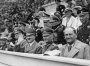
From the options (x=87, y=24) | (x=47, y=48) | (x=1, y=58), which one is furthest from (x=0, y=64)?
(x=87, y=24)

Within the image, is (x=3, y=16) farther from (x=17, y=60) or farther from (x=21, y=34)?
(x=17, y=60)

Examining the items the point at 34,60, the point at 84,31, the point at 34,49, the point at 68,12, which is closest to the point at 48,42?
the point at 34,49

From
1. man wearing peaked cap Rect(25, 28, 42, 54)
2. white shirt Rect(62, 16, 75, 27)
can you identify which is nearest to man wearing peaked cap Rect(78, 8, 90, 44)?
white shirt Rect(62, 16, 75, 27)

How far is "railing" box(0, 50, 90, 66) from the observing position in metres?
2.30

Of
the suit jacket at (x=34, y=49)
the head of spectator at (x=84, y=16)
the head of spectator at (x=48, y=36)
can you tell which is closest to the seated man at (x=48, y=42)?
the head of spectator at (x=48, y=36)

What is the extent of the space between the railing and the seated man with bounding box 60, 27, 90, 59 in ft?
1.98

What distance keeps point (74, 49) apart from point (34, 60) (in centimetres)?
70

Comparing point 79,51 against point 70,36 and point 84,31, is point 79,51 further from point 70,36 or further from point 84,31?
point 84,31

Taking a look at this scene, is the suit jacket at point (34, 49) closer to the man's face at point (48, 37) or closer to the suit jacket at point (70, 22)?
the man's face at point (48, 37)

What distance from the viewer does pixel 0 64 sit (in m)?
4.71

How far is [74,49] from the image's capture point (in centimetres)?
338

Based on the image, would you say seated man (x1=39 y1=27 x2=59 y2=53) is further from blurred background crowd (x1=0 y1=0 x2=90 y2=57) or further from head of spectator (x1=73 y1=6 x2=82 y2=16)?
head of spectator (x1=73 y1=6 x2=82 y2=16)

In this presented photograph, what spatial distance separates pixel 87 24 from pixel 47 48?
1.94 metres

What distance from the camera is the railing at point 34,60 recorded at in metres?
2.30
